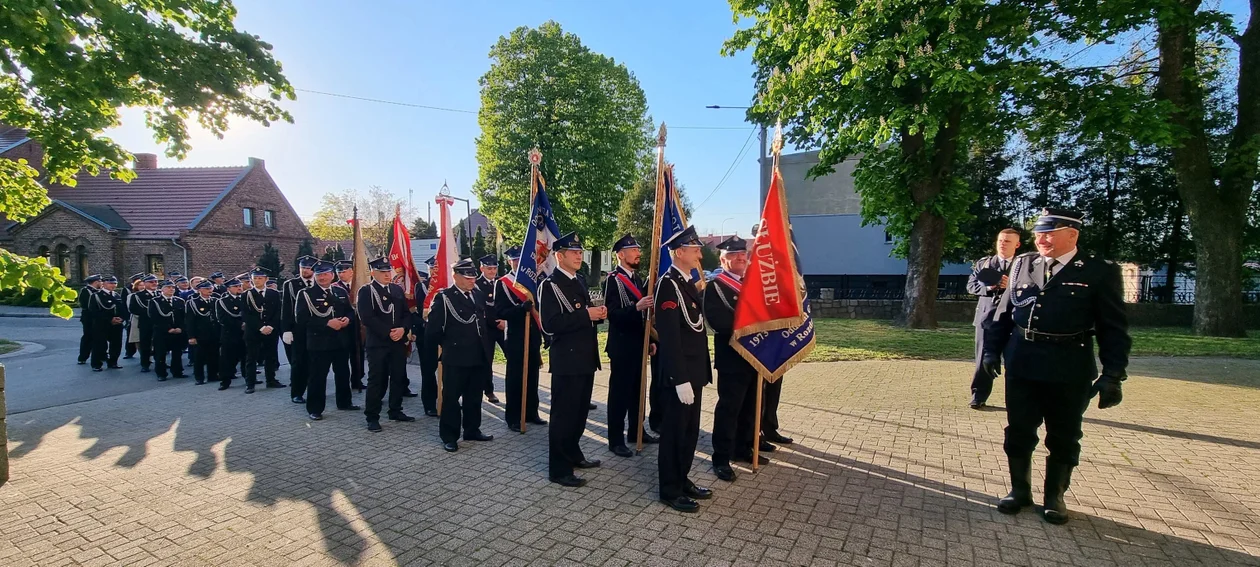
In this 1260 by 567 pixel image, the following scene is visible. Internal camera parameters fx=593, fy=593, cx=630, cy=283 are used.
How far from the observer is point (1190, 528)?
13.0 feet

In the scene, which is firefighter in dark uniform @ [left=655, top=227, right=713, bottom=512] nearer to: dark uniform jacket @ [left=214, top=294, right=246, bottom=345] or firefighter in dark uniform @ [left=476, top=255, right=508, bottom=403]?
firefighter in dark uniform @ [left=476, top=255, right=508, bottom=403]

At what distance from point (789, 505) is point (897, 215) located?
46.0ft

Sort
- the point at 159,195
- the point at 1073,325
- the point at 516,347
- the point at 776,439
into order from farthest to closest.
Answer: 1. the point at 159,195
2. the point at 516,347
3. the point at 776,439
4. the point at 1073,325

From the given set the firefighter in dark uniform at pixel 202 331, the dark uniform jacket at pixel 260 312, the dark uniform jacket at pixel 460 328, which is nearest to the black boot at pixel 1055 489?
the dark uniform jacket at pixel 460 328

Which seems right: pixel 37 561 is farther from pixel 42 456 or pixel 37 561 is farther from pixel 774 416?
pixel 774 416

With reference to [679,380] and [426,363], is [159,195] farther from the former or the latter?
[679,380]

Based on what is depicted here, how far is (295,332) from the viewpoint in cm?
864

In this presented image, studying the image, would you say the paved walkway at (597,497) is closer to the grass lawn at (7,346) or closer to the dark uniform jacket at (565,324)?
the dark uniform jacket at (565,324)

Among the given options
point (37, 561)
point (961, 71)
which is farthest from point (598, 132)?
point (37, 561)

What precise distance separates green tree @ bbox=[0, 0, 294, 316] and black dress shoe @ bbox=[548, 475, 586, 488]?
4327 mm

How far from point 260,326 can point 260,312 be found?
22cm

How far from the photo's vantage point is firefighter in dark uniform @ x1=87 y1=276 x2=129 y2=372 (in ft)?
37.7

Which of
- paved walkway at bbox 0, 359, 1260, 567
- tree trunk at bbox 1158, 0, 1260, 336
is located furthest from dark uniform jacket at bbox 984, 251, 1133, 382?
tree trunk at bbox 1158, 0, 1260, 336

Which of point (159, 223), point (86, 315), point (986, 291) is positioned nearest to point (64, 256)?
point (159, 223)
